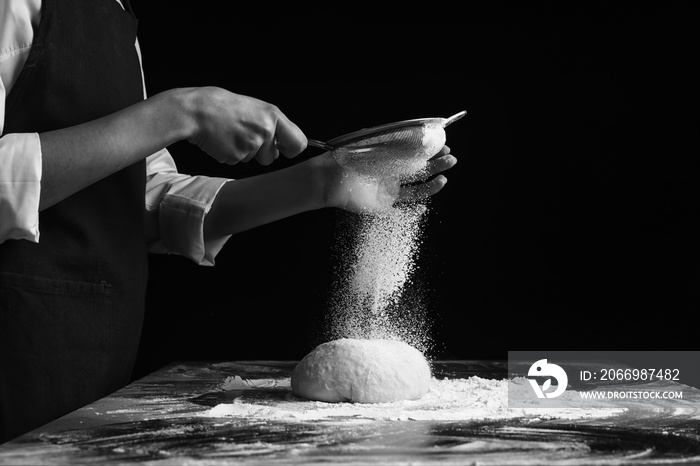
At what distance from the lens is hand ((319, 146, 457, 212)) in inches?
59.4

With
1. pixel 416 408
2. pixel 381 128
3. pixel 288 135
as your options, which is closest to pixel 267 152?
pixel 288 135

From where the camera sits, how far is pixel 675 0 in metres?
2.15

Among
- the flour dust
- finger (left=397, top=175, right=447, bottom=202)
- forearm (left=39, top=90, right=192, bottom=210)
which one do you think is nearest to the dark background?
the flour dust

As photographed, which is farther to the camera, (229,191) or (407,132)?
(229,191)

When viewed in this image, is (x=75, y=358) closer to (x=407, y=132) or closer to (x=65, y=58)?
(x=65, y=58)

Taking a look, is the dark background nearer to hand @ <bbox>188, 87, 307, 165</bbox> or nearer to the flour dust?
the flour dust

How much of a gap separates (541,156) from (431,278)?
18.4 inches

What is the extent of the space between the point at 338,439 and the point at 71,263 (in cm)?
63

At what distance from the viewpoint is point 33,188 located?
43.3 inches

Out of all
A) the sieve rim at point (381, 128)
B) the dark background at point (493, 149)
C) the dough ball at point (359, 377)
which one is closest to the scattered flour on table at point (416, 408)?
the dough ball at point (359, 377)

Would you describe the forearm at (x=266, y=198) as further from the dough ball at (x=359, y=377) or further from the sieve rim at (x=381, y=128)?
the dough ball at (x=359, y=377)

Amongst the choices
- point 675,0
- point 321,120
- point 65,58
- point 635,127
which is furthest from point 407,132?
point 675,0

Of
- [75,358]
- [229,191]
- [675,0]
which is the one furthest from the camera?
[675,0]

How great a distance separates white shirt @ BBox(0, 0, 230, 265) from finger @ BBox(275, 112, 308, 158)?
34 cm
